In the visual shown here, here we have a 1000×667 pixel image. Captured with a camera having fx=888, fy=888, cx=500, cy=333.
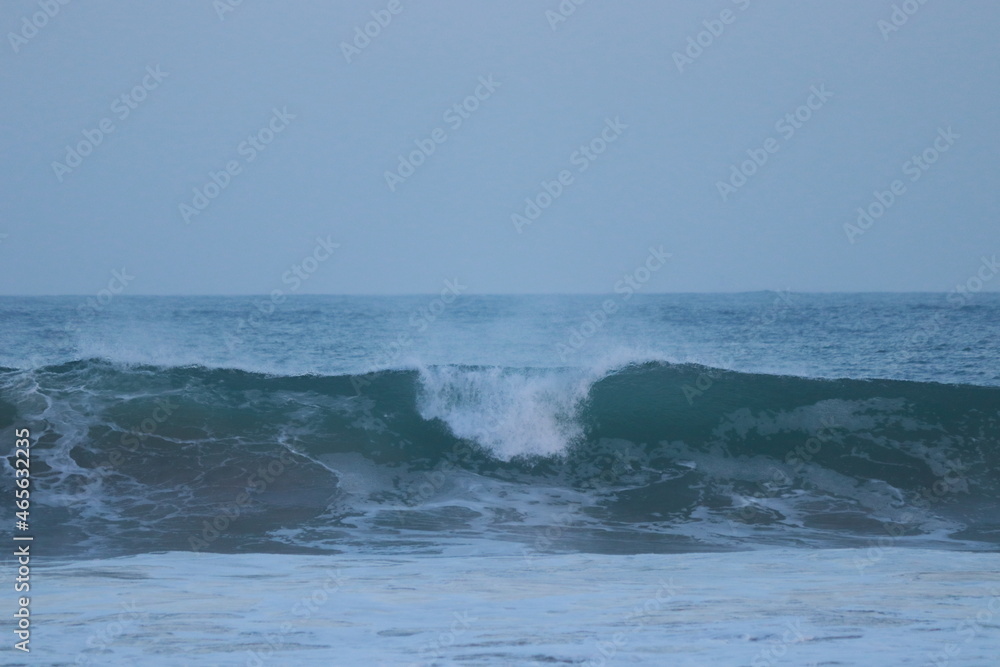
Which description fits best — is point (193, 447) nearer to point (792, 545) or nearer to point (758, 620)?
point (792, 545)

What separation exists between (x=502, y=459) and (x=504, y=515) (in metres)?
2.11

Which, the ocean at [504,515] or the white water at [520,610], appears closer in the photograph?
the white water at [520,610]

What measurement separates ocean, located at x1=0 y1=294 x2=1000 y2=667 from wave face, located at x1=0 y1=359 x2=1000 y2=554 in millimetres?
49

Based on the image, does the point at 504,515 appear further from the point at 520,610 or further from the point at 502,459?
the point at 520,610

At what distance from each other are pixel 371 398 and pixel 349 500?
11.5ft

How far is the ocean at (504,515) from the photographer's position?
5262 millimetres

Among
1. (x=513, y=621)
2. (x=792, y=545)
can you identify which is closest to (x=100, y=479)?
(x=513, y=621)

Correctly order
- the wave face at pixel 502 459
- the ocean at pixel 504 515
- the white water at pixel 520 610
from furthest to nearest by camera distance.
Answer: the wave face at pixel 502 459 < the ocean at pixel 504 515 < the white water at pixel 520 610

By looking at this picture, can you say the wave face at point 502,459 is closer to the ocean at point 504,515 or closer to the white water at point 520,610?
the ocean at point 504,515

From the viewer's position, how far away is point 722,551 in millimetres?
8180

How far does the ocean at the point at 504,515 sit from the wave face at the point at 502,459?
5 cm

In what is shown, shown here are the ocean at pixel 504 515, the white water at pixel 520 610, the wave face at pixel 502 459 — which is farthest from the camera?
the wave face at pixel 502 459

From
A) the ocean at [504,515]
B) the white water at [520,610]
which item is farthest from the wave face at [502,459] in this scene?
the white water at [520,610]

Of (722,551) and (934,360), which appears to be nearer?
(722,551)
